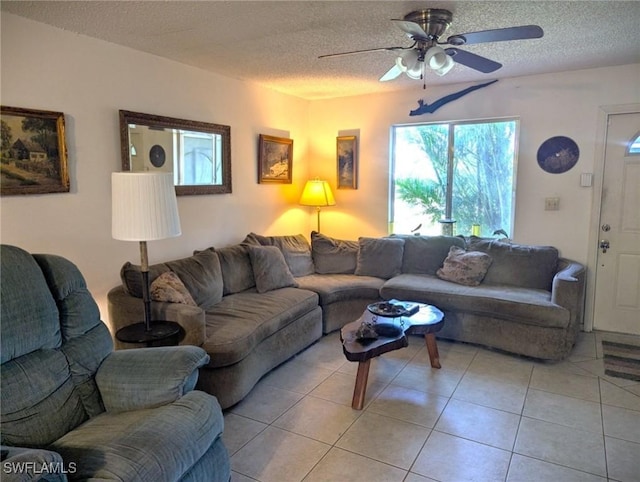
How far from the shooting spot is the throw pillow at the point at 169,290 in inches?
110

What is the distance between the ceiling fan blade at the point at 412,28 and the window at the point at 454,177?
2.24 meters

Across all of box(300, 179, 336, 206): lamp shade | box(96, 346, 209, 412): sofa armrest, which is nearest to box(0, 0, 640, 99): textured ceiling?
box(300, 179, 336, 206): lamp shade

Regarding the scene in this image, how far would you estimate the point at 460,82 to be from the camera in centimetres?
426

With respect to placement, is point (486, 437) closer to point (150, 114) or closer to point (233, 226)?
point (233, 226)

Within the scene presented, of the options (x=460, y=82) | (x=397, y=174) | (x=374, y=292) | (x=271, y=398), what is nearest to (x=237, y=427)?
(x=271, y=398)

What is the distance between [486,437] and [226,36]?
2962 millimetres

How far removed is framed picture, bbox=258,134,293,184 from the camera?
14.7ft

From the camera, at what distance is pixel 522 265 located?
12.7 ft

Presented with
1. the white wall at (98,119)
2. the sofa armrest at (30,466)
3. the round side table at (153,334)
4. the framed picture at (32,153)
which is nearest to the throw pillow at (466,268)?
the white wall at (98,119)

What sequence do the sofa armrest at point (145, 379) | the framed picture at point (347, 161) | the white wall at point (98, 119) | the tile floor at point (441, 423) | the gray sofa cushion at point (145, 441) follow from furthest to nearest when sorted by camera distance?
1. the framed picture at point (347, 161)
2. the white wall at point (98, 119)
3. the tile floor at point (441, 423)
4. the sofa armrest at point (145, 379)
5. the gray sofa cushion at point (145, 441)

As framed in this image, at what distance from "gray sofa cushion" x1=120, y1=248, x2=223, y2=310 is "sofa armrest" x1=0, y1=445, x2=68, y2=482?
165 cm

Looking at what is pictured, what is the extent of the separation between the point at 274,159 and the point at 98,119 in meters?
2.04

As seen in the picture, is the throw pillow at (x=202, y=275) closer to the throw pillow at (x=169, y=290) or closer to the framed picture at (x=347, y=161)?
the throw pillow at (x=169, y=290)

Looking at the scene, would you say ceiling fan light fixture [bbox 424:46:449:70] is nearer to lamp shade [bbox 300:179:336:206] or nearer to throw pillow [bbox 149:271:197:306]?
throw pillow [bbox 149:271:197:306]
